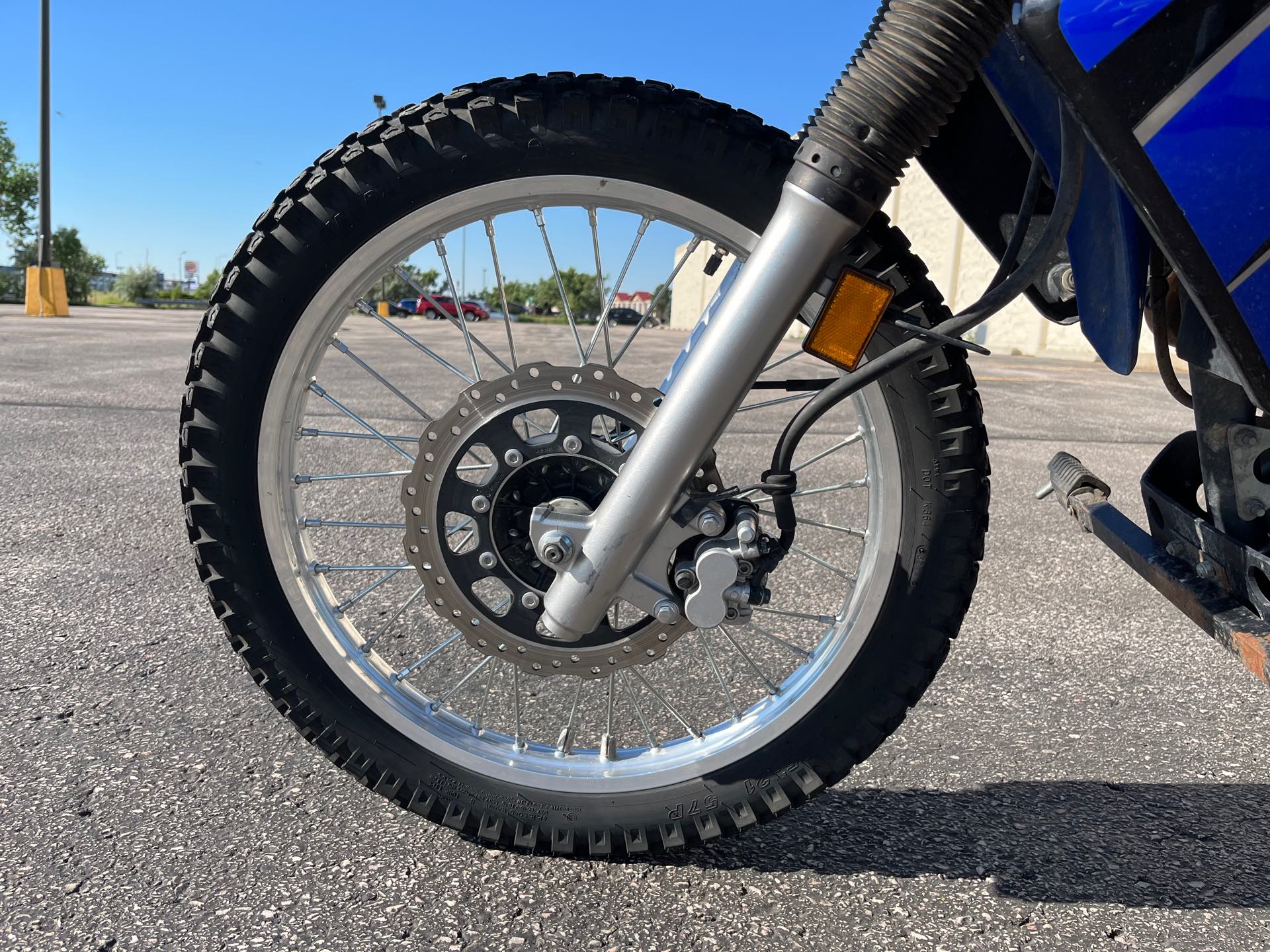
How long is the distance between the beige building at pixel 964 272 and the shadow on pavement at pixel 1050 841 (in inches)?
836

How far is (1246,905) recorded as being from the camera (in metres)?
1.49

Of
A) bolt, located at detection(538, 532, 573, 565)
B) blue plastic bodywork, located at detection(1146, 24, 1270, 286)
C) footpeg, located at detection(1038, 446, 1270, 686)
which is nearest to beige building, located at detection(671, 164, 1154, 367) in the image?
footpeg, located at detection(1038, 446, 1270, 686)

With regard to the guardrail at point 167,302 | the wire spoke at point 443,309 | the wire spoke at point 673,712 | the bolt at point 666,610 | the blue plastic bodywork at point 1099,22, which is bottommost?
the wire spoke at point 673,712

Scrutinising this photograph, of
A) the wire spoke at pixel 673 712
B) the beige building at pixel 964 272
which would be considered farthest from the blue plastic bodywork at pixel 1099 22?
the beige building at pixel 964 272

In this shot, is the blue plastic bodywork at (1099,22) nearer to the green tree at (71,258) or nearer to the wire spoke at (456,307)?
the wire spoke at (456,307)

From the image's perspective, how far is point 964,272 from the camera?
26.6 meters

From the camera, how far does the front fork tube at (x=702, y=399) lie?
125cm

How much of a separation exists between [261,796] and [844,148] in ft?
4.72

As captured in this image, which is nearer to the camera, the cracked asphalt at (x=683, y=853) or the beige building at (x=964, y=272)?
the cracked asphalt at (x=683, y=853)

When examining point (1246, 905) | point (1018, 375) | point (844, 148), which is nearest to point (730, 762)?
point (1246, 905)

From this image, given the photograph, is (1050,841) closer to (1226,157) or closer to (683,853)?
(683,853)

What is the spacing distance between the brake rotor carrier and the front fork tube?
0.13 meters

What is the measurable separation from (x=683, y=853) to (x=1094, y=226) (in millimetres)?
1158

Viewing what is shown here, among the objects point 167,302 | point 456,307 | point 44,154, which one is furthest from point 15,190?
point 456,307
